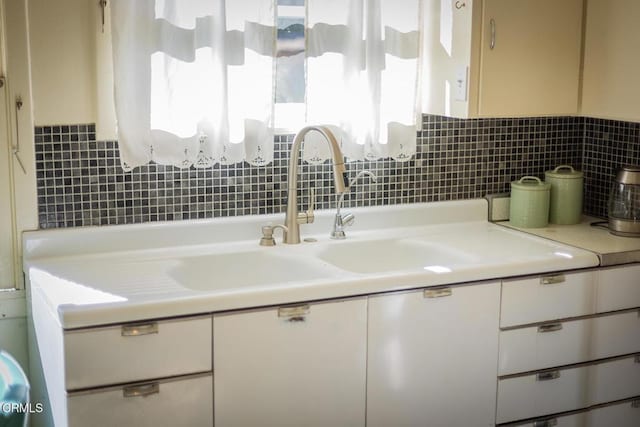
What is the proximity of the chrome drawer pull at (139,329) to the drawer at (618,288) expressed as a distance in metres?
1.56

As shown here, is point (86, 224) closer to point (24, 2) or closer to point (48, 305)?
point (48, 305)

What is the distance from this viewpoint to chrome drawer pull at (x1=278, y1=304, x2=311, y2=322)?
2738 mm

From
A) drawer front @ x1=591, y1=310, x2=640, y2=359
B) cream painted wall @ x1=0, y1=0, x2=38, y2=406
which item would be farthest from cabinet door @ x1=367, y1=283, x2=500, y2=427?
cream painted wall @ x1=0, y1=0, x2=38, y2=406

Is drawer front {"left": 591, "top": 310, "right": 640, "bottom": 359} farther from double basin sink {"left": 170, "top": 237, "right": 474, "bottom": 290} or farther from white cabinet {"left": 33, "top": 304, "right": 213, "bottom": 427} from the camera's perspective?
white cabinet {"left": 33, "top": 304, "right": 213, "bottom": 427}

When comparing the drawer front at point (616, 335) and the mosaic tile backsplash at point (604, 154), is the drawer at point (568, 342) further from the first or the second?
the mosaic tile backsplash at point (604, 154)

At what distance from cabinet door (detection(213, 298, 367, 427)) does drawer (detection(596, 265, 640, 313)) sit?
93cm

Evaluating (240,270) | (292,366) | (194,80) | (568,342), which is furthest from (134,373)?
(568,342)

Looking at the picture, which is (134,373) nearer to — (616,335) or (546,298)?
(546,298)

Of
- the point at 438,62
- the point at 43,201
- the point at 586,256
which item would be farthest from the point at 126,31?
the point at 586,256

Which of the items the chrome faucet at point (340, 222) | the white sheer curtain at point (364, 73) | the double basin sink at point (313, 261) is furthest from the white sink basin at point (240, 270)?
the white sheer curtain at point (364, 73)

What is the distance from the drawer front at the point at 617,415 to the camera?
3.34m

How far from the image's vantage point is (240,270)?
3184mm

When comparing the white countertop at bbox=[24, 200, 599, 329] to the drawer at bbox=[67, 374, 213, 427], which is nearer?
the drawer at bbox=[67, 374, 213, 427]

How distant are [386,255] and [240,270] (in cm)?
56
